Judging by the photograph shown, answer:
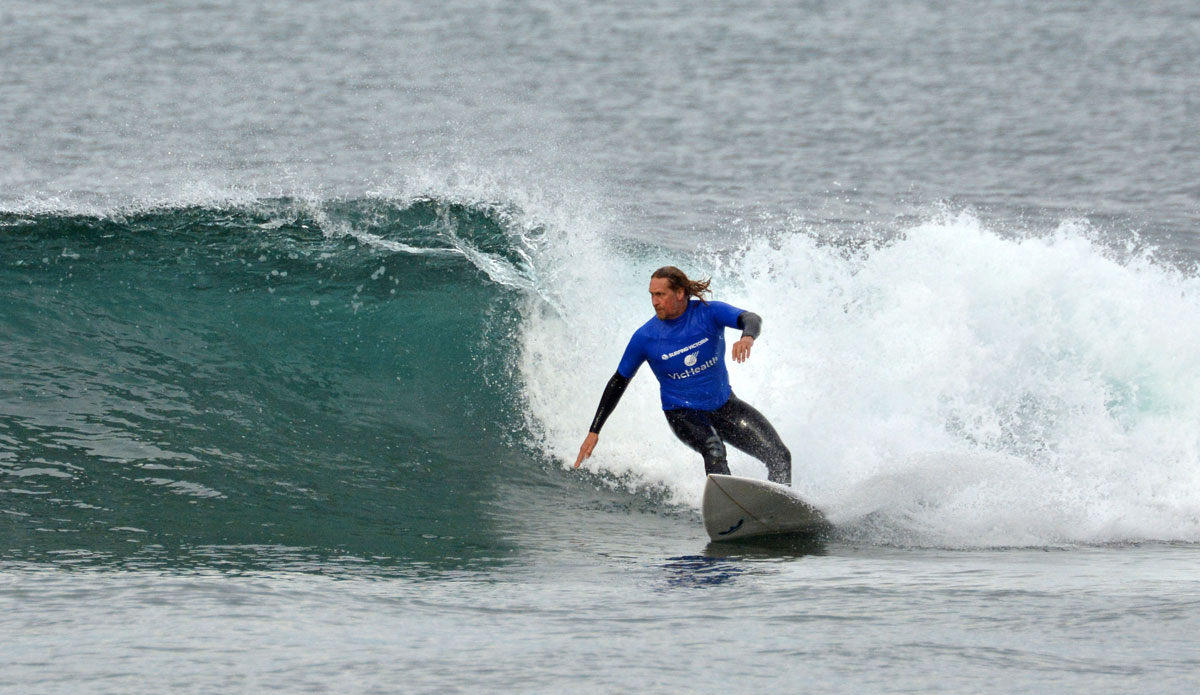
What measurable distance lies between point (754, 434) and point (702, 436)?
0.32 meters

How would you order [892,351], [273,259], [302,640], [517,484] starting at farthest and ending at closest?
[273,259]
[892,351]
[517,484]
[302,640]

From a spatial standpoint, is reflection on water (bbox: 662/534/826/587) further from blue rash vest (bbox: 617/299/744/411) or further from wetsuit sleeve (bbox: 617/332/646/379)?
wetsuit sleeve (bbox: 617/332/646/379)

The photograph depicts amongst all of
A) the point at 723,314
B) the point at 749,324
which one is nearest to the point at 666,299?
the point at 723,314

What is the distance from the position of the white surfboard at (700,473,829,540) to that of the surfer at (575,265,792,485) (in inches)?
10.0

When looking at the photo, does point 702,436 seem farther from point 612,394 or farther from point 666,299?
point 666,299

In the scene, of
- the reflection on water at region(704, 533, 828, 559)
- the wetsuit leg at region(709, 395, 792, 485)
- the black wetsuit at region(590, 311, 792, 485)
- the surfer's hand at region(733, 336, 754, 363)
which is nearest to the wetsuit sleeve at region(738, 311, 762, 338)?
the surfer's hand at region(733, 336, 754, 363)

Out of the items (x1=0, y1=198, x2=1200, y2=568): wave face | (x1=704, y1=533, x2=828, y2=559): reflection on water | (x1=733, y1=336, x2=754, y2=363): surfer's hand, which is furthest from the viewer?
(x1=0, y1=198, x2=1200, y2=568): wave face

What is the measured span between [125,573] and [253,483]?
7.16 ft

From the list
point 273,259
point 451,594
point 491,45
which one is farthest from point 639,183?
point 491,45

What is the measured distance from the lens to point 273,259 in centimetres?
1198

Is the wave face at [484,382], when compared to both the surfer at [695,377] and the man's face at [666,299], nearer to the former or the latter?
the surfer at [695,377]

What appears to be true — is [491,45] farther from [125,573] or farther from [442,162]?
[125,573]

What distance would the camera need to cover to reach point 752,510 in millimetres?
7527

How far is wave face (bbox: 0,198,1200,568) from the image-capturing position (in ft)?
26.0
